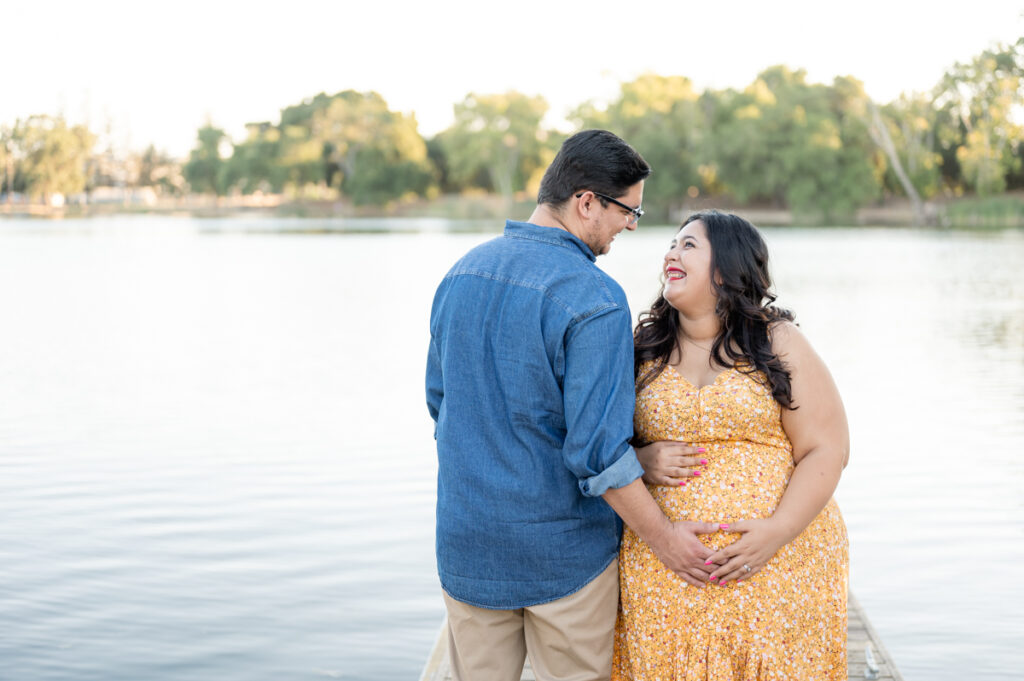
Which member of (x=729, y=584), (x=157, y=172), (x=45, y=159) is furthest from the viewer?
(x=157, y=172)

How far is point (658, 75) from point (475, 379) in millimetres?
78014

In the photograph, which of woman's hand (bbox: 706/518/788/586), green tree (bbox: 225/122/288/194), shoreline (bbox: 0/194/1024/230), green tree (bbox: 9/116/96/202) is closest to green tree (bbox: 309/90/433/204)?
shoreline (bbox: 0/194/1024/230)

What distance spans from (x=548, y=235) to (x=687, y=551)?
→ 725 millimetres

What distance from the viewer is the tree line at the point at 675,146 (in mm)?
61969

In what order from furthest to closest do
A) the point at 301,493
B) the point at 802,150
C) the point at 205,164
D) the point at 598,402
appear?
the point at 205,164
the point at 802,150
the point at 301,493
the point at 598,402

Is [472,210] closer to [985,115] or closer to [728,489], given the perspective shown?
[985,115]

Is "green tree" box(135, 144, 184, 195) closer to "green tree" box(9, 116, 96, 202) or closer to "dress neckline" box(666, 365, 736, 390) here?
"green tree" box(9, 116, 96, 202)

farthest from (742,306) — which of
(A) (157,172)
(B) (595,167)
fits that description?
(A) (157,172)

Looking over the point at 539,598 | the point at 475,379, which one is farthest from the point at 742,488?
the point at 475,379

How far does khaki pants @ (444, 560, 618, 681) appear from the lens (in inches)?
90.2

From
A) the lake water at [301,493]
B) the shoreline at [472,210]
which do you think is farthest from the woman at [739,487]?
the shoreline at [472,210]

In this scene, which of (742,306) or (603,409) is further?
(742,306)

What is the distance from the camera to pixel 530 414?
2.16m

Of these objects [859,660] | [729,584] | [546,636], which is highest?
[729,584]
